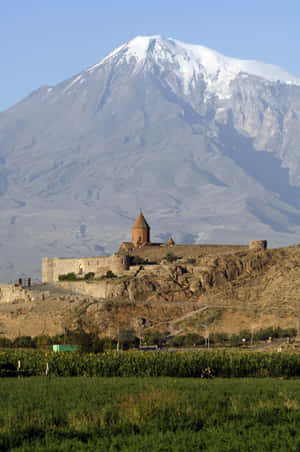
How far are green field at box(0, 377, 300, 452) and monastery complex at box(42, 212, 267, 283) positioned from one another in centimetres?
6131

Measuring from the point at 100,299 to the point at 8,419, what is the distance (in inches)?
2364

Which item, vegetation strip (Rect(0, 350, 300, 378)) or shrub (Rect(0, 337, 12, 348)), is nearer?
vegetation strip (Rect(0, 350, 300, 378))

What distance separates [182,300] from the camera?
88.2 metres

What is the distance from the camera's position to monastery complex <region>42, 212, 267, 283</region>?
98.6m

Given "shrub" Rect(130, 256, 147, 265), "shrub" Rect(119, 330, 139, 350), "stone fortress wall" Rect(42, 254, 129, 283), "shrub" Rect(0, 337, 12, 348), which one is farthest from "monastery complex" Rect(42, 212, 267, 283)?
"shrub" Rect(0, 337, 12, 348)

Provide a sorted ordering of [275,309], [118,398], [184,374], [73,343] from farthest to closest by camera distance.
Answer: [275,309] < [73,343] < [184,374] < [118,398]

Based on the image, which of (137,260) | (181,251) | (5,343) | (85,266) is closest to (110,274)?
(137,260)

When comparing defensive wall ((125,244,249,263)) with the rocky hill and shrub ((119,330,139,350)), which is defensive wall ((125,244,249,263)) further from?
shrub ((119,330,139,350))

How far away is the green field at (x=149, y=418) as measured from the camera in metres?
24.9

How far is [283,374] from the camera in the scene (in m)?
46.5

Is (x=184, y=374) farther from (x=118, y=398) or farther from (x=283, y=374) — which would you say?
(x=118, y=398)

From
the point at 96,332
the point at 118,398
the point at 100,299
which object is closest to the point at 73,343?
the point at 96,332

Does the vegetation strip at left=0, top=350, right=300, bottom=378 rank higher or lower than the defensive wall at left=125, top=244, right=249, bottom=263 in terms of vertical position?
lower

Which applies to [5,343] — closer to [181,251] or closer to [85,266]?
[85,266]
